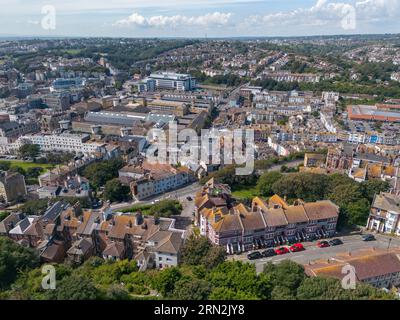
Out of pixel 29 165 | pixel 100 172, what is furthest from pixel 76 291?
pixel 29 165

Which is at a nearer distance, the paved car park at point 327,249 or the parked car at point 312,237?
the paved car park at point 327,249

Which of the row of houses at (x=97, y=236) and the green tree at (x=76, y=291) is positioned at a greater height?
the green tree at (x=76, y=291)

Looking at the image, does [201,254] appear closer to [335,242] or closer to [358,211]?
[335,242]

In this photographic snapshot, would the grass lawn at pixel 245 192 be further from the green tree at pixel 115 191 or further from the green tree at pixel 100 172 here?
the green tree at pixel 100 172

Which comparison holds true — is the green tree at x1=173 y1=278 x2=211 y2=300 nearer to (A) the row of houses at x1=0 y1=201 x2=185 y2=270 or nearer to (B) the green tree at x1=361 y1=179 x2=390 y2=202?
(A) the row of houses at x1=0 y1=201 x2=185 y2=270

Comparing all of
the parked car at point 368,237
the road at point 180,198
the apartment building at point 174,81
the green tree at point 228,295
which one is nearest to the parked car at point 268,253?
the parked car at point 368,237

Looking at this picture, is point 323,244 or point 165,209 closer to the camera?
point 323,244

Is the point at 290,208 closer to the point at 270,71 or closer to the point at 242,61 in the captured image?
the point at 270,71
